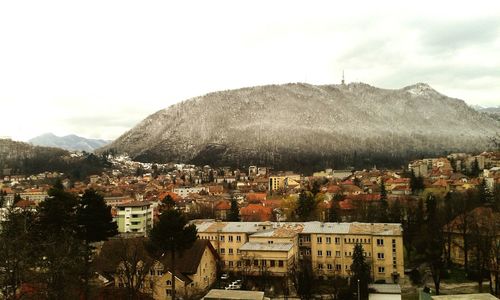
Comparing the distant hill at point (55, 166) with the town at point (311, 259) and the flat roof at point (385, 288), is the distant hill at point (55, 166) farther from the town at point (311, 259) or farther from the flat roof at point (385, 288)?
the flat roof at point (385, 288)

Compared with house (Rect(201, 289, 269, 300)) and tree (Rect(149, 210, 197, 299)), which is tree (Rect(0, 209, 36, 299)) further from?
house (Rect(201, 289, 269, 300))

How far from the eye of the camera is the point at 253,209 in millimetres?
57062

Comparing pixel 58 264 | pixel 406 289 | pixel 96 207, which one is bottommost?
pixel 406 289

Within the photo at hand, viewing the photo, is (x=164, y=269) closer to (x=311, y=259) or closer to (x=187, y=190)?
(x=311, y=259)

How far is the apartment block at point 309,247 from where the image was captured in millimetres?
30500

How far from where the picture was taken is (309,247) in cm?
3344

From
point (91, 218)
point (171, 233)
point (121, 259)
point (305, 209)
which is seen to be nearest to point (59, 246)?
point (91, 218)

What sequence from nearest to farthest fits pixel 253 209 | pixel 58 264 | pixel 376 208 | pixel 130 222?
pixel 58 264 < pixel 376 208 < pixel 130 222 < pixel 253 209

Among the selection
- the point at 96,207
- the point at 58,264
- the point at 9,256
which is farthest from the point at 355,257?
the point at 9,256

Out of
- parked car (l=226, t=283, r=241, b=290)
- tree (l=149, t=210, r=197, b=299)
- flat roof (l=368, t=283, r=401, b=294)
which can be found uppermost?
tree (l=149, t=210, r=197, b=299)

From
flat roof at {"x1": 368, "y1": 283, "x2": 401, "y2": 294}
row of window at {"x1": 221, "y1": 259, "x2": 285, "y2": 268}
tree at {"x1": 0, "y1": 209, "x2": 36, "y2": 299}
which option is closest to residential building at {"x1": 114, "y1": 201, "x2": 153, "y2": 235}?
row of window at {"x1": 221, "y1": 259, "x2": 285, "y2": 268}

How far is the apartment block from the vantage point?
3050 cm

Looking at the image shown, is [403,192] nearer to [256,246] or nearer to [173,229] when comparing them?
[256,246]

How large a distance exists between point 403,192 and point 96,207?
58.6 meters
